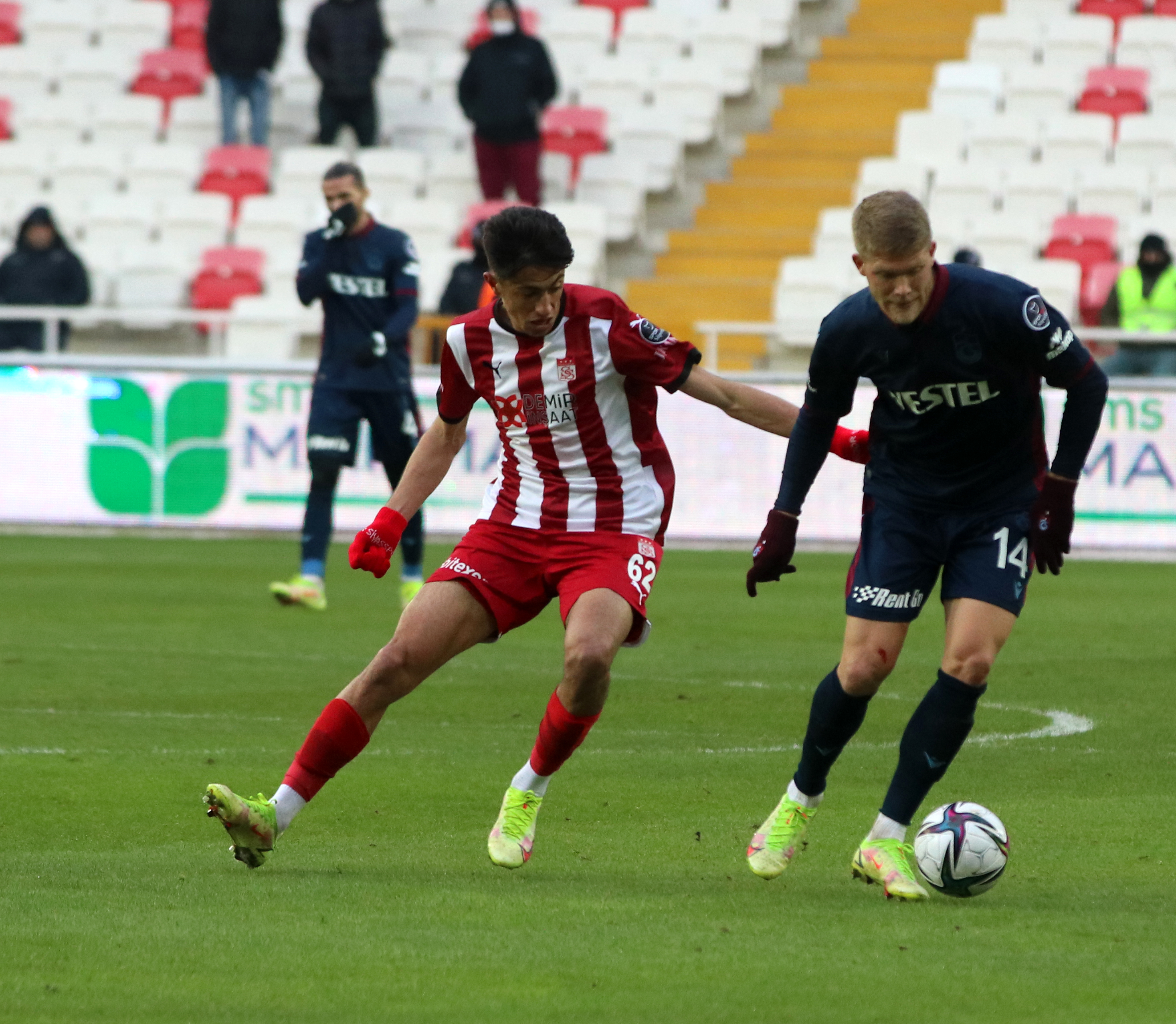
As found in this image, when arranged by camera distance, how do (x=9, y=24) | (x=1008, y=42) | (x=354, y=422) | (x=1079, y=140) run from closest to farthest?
(x=354, y=422), (x=1079, y=140), (x=1008, y=42), (x=9, y=24)

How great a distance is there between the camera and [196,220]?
20.6 m

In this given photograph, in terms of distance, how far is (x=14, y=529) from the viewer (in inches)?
664

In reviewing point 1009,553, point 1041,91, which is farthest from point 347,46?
point 1009,553

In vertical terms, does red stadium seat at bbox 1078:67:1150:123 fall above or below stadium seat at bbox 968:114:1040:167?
above

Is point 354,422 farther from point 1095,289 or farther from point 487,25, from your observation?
point 487,25

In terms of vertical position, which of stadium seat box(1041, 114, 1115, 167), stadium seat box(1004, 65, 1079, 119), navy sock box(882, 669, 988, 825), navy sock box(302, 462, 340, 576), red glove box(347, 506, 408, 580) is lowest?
navy sock box(302, 462, 340, 576)

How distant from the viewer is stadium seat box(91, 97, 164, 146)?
22.1 meters

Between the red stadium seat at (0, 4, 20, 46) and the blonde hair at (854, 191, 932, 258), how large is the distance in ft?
64.8

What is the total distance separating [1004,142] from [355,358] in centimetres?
1044

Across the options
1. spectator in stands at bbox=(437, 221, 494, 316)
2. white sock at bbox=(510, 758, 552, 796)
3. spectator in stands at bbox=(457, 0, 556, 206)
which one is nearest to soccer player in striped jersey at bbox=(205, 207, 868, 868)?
white sock at bbox=(510, 758, 552, 796)

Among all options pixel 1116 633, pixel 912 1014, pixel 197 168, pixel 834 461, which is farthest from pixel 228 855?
pixel 197 168

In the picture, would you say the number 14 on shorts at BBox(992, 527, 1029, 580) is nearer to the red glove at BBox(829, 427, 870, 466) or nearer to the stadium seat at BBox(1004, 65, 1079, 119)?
the red glove at BBox(829, 427, 870, 466)

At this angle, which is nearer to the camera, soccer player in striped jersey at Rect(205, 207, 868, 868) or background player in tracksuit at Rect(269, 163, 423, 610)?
soccer player in striped jersey at Rect(205, 207, 868, 868)

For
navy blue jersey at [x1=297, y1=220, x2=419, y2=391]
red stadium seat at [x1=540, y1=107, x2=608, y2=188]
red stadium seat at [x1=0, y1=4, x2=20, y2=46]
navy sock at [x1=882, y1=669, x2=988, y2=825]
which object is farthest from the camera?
red stadium seat at [x1=0, y1=4, x2=20, y2=46]
